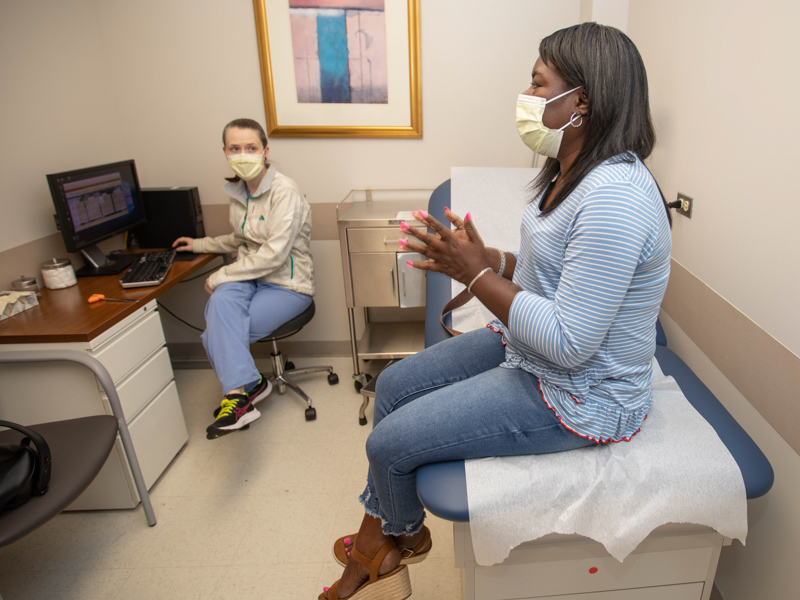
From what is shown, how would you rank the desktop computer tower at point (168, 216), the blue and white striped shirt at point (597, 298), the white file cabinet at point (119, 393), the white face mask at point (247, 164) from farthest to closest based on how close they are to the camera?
the desktop computer tower at point (168, 216)
the white face mask at point (247, 164)
the white file cabinet at point (119, 393)
the blue and white striped shirt at point (597, 298)

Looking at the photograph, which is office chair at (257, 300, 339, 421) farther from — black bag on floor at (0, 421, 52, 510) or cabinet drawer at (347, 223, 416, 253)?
black bag on floor at (0, 421, 52, 510)

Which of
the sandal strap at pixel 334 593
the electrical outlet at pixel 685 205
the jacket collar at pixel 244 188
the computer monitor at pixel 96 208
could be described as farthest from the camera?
the jacket collar at pixel 244 188

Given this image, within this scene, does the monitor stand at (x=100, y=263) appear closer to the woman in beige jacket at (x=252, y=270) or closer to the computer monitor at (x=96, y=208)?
the computer monitor at (x=96, y=208)

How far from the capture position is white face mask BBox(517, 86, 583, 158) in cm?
110

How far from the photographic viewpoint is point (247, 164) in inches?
86.7

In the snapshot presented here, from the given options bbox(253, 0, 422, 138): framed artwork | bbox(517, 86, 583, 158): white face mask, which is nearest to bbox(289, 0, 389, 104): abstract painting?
bbox(253, 0, 422, 138): framed artwork

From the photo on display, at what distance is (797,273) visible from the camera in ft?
3.71

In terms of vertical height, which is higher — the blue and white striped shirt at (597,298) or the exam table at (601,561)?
the blue and white striped shirt at (597,298)

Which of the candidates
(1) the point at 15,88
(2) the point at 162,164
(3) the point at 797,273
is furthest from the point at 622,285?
(2) the point at 162,164

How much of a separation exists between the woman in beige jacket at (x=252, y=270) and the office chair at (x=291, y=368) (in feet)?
0.13

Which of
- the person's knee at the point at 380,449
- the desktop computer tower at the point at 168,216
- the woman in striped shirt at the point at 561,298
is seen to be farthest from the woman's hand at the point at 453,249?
the desktop computer tower at the point at 168,216

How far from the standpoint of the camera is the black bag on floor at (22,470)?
49.1 inches

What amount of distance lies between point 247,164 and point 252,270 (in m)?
0.44

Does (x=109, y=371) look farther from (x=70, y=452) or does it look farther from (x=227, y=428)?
(x=227, y=428)
